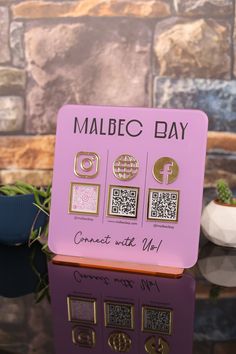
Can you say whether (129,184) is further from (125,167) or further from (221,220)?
(221,220)

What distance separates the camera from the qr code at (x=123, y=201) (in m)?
0.82

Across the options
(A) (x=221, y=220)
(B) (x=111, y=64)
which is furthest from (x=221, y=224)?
(B) (x=111, y=64)

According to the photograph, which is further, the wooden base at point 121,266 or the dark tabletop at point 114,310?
the wooden base at point 121,266

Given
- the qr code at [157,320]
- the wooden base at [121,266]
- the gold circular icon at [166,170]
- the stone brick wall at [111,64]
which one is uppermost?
the stone brick wall at [111,64]

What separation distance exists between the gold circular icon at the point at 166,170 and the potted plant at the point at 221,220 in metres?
0.18

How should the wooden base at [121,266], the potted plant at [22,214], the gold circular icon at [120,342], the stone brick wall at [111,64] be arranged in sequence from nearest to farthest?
1. the gold circular icon at [120,342]
2. the wooden base at [121,266]
3. the potted plant at [22,214]
4. the stone brick wall at [111,64]

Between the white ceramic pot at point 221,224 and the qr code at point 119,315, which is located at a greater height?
the white ceramic pot at point 221,224

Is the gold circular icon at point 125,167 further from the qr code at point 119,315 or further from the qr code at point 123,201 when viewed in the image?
the qr code at point 119,315

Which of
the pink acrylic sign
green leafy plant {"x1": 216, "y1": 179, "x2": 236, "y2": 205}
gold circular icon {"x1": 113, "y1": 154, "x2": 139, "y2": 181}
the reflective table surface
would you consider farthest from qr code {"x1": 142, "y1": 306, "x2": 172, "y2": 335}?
green leafy plant {"x1": 216, "y1": 179, "x2": 236, "y2": 205}

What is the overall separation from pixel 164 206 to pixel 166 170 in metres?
0.06

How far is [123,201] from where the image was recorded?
0.82 m

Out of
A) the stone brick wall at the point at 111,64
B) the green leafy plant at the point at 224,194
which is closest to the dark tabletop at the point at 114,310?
the green leafy plant at the point at 224,194

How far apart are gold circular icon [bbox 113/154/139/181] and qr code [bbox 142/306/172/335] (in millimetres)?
225

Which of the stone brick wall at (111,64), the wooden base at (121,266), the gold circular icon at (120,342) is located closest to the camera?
the gold circular icon at (120,342)
